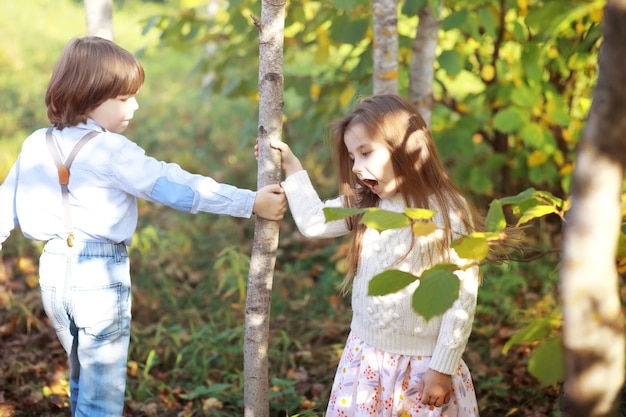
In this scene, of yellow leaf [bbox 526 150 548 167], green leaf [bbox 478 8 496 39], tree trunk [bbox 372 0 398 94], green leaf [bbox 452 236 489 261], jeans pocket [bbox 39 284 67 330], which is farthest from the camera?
yellow leaf [bbox 526 150 548 167]

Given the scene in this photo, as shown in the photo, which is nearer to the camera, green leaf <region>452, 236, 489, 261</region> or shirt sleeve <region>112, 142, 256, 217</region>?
green leaf <region>452, 236, 489, 261</region>

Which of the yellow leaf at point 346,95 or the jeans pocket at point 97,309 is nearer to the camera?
the jeans pocket at point 97,309

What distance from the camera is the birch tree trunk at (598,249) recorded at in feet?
3.86

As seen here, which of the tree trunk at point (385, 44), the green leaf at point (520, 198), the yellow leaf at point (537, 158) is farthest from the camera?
the yellow leaf at point (537, 158)

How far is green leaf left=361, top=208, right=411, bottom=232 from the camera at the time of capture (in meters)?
1.42

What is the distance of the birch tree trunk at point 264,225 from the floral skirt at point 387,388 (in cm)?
29

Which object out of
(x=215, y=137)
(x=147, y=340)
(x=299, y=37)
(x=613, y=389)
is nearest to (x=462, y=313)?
(x=613, y=389)

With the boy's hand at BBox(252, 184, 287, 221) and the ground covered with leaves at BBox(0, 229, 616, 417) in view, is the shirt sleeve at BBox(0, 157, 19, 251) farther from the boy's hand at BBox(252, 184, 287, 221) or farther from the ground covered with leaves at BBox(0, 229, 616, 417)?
the ground covered with leaves at BBox(0, 229, 616, 417)

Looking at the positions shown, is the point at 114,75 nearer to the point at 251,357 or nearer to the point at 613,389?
the point at 251,357

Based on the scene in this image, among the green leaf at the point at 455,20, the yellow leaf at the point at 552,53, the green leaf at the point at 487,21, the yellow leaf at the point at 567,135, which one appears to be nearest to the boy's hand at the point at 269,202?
the green leaf at the point at 455,20

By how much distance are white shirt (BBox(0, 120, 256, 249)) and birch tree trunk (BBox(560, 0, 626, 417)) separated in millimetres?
1179

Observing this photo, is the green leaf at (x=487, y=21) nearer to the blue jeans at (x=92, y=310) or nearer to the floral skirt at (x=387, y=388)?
the floral skirt at (x=387, y=388)

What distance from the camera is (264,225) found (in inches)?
90.0

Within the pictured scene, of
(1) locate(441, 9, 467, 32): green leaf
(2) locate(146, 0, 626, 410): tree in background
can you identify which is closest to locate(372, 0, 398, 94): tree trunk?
(2) locate(146, 0, 626, 410): tree in background
